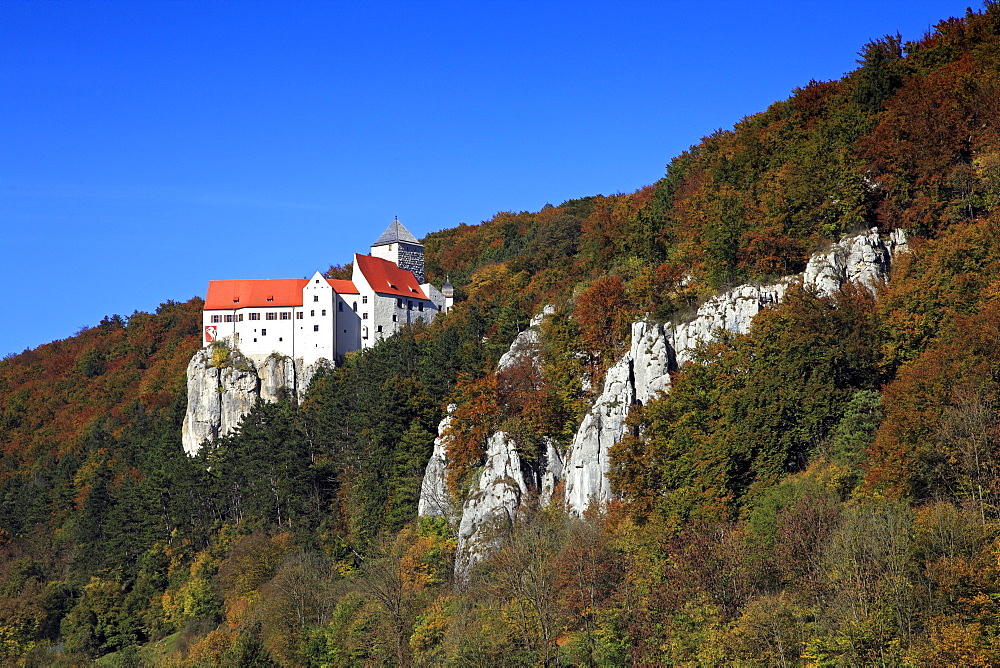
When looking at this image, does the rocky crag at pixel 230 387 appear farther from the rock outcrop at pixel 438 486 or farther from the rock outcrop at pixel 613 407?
the rock outcrop at pixel 613 407

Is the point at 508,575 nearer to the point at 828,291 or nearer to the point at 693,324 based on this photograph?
the point at 693,324

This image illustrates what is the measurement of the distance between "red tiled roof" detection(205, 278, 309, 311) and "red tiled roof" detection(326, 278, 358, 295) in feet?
8.76

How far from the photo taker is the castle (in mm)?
87875

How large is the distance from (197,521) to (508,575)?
36.0 meters

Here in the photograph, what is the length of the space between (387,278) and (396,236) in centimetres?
964

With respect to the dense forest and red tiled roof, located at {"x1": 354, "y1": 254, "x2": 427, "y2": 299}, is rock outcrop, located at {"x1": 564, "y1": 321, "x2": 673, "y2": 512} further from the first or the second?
red tiled roof, located at {"x1": 354, "y1": 254, "x2": 427, "y2": 299}

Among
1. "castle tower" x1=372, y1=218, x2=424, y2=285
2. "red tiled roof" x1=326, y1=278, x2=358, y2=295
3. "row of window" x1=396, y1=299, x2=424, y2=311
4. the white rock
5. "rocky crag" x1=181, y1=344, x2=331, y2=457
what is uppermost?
"castle tower" x1=372, y1=218, x2=424, y2=285

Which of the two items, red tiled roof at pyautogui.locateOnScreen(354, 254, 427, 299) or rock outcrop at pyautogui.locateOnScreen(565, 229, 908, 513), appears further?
red tiled roof at pyautogui.locateOnScreen(354, 254, 427, 299)

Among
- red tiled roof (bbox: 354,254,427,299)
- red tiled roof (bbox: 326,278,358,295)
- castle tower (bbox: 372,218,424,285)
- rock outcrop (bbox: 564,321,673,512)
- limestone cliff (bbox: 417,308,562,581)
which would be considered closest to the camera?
rock outcrop (bbox: 564,321,673,512)

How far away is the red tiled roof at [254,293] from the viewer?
89.4m

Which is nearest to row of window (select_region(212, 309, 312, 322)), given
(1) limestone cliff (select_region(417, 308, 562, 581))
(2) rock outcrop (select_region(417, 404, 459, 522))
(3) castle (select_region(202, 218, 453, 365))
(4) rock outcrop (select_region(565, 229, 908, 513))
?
(3) castle (select_region(202, 218, 453, 365))

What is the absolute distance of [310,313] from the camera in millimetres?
88250

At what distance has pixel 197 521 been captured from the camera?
255ft

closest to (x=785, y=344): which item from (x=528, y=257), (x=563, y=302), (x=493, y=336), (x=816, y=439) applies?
(x=816, y=439)
